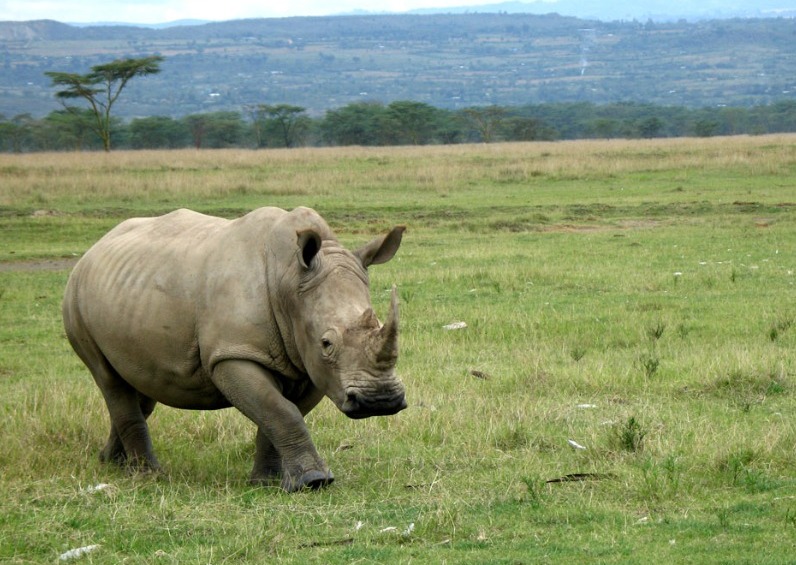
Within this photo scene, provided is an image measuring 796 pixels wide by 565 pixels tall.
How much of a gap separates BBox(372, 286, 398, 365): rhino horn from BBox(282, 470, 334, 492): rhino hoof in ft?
A: 2.77

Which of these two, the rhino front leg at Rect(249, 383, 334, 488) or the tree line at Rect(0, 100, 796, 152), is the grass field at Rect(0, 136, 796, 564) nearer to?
the rhino front leg at Rect(249, 383, 334, 488)

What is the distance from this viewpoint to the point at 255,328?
664cm

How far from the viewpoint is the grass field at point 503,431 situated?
5539mm

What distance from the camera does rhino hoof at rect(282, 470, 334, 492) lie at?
6.53 meters

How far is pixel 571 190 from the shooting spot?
30.2 metres

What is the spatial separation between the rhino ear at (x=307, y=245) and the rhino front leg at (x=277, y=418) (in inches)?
25.2

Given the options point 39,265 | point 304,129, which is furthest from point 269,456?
point 304,129

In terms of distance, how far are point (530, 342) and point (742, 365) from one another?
2.45 meters

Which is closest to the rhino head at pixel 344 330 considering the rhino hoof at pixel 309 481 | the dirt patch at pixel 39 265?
the rhino hoof at pixel 309 481

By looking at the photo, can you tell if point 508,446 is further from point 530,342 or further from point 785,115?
point 785,115

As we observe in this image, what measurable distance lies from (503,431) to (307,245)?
1.96 metres

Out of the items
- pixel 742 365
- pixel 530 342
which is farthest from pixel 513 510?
pixel 530 342

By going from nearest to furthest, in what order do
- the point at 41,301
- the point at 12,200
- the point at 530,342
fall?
the point at 530,342 < the point at 41,301 < the point at 12,200

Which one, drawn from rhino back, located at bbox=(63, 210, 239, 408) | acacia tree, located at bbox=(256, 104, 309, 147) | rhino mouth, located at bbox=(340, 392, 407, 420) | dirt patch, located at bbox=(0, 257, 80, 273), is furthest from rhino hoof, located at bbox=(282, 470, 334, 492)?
acacia tree, located at bbox=(256, 104, 309, 147)
